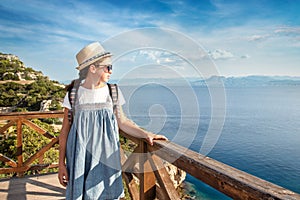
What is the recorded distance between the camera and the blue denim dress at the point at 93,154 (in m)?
1.38

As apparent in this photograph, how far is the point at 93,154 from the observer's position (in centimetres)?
138

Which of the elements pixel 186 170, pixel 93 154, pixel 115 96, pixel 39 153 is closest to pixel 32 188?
pixel 39 153

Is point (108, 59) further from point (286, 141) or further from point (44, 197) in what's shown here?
point (286, 141)

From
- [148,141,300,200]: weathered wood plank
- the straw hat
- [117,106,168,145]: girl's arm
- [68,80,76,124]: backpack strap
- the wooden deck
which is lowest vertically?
the wooden deck

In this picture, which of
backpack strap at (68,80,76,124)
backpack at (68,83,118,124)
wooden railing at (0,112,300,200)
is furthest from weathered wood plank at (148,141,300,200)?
backpack strap at (68,80,76,124)

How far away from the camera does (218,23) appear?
63.5m

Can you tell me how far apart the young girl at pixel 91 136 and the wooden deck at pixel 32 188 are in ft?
4.51

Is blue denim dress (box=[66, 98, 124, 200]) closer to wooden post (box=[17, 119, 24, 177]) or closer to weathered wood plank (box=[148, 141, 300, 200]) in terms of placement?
weathered wood plank (box=[148, 141, 300, 200])

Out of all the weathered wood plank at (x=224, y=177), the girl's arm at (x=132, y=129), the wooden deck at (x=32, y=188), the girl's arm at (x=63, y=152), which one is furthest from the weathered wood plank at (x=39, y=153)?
the weathered wood plank at (x=224, y=177)

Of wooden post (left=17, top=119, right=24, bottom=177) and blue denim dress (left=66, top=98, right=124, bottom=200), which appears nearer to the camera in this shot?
blue denim dress (left=66, top=98, right=124, bottom=200)

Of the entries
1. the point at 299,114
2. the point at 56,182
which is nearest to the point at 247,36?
the point at 299,114

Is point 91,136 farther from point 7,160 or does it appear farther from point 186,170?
point 7,160

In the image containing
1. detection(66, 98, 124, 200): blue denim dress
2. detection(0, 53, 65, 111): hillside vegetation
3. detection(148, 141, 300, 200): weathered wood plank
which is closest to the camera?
detection(148, 141, 300, 200): weathered wood plank

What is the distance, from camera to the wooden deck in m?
2.58
